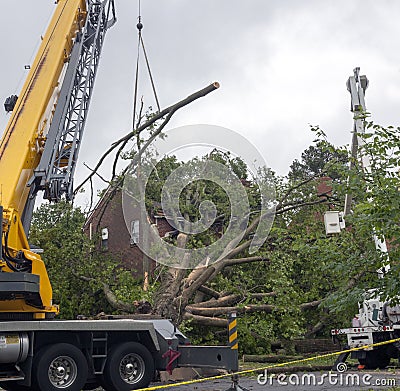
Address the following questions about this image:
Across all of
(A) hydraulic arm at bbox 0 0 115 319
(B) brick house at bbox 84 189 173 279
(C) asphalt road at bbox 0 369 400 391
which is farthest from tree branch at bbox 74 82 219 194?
(C) asphalt road at bbox 0 369 400 391

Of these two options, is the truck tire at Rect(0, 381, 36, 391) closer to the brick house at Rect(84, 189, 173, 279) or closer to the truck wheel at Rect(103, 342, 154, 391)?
the truck wheel at Rect(103, 342, 154, 391)

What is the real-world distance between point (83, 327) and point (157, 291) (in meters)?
6.87

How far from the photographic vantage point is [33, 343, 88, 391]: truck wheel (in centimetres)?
825

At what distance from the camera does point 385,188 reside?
988 centimetres

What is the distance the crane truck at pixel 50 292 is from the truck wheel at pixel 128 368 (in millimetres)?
15

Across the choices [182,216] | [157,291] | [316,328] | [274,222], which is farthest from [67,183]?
[316,328]

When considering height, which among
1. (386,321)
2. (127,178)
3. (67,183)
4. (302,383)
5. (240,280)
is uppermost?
(127,178)

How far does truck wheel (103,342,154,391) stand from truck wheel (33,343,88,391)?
489mm

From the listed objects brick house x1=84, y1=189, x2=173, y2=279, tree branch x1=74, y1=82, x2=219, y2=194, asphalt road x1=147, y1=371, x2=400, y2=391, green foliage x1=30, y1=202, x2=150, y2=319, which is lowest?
asphalt road x1=147, y1=371, x2=400, y2=391

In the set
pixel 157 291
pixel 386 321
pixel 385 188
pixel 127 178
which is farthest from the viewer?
pixel 127 178

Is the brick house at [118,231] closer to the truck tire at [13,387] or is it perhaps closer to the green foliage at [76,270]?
the green foliage at [76,270]

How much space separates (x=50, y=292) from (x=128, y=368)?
64.6 inches

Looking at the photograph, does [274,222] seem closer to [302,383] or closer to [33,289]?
[302,383]

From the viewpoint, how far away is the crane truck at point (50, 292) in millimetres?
8297
